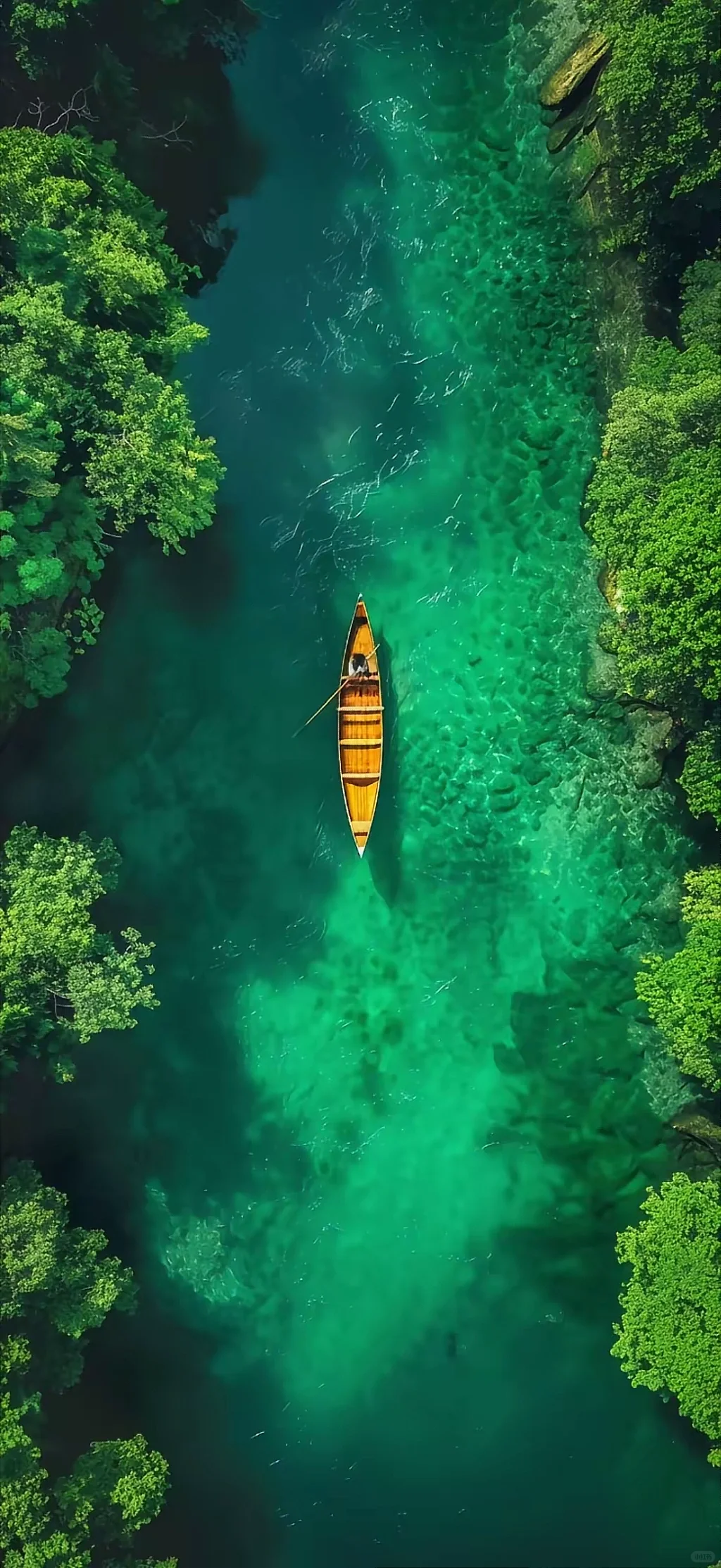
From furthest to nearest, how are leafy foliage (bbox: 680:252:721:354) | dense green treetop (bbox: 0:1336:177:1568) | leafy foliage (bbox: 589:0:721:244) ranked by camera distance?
1. leafy foliage (bbox: 680:252:721:354)
2. dense green treetop (bbox: 0:1336:177:1568)
3. leafy foliage (bbox: 589:0:721:244)

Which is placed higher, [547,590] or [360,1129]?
[547,590]

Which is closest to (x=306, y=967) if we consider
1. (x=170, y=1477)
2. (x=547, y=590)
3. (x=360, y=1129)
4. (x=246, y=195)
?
(x=360, y=1129)

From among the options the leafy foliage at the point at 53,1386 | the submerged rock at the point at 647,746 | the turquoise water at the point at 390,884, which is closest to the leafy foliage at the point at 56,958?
the turquoise water at the point at 390,884

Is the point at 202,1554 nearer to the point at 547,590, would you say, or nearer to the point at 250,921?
the point at 250,921

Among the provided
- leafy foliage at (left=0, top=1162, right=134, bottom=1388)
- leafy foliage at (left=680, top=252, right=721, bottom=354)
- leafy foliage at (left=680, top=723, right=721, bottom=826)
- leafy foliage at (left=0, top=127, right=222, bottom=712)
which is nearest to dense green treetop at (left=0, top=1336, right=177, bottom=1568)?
leafy foliage at (left=0, top=1162, right=134, bottom=1388)

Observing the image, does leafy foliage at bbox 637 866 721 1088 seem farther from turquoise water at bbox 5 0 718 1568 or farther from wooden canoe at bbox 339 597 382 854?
wooden canoe at bbox 339 597 382 854

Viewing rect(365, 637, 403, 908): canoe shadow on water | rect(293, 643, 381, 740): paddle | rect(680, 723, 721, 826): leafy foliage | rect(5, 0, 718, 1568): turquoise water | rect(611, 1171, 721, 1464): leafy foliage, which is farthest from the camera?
rect(365, 637, 403, 908): canoe shadow on water
